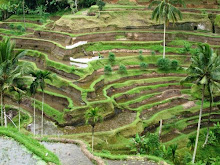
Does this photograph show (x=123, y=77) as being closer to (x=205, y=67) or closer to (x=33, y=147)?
(x=205, y=67)

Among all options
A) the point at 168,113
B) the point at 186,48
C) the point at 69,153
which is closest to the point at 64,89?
the point at 168,113

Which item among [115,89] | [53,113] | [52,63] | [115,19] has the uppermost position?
[115,19]

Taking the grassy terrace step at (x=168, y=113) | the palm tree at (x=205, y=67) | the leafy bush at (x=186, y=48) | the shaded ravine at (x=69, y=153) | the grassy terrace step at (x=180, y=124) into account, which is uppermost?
the palm tree at (x=205, y=67)

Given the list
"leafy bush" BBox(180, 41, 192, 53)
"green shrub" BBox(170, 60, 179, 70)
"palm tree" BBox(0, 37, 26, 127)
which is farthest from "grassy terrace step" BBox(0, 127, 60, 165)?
"leafy bush" BBox(180, 41, 192, 53)

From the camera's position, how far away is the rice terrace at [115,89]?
2211cm

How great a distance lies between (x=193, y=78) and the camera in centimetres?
Result: 2531

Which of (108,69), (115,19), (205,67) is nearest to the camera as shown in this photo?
(205,67)

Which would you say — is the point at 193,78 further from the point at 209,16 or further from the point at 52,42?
the point at 209,16

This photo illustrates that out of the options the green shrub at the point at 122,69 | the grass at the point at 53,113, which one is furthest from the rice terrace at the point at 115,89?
the grass at the point at 53,113

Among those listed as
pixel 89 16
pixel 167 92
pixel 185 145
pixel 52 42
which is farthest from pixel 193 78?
pixel 89 16

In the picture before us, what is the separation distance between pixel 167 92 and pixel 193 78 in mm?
13269

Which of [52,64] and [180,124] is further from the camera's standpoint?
[52,64]

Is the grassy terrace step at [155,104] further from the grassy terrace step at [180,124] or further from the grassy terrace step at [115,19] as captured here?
the grassy terrace step at [115,19]

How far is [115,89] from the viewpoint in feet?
124
